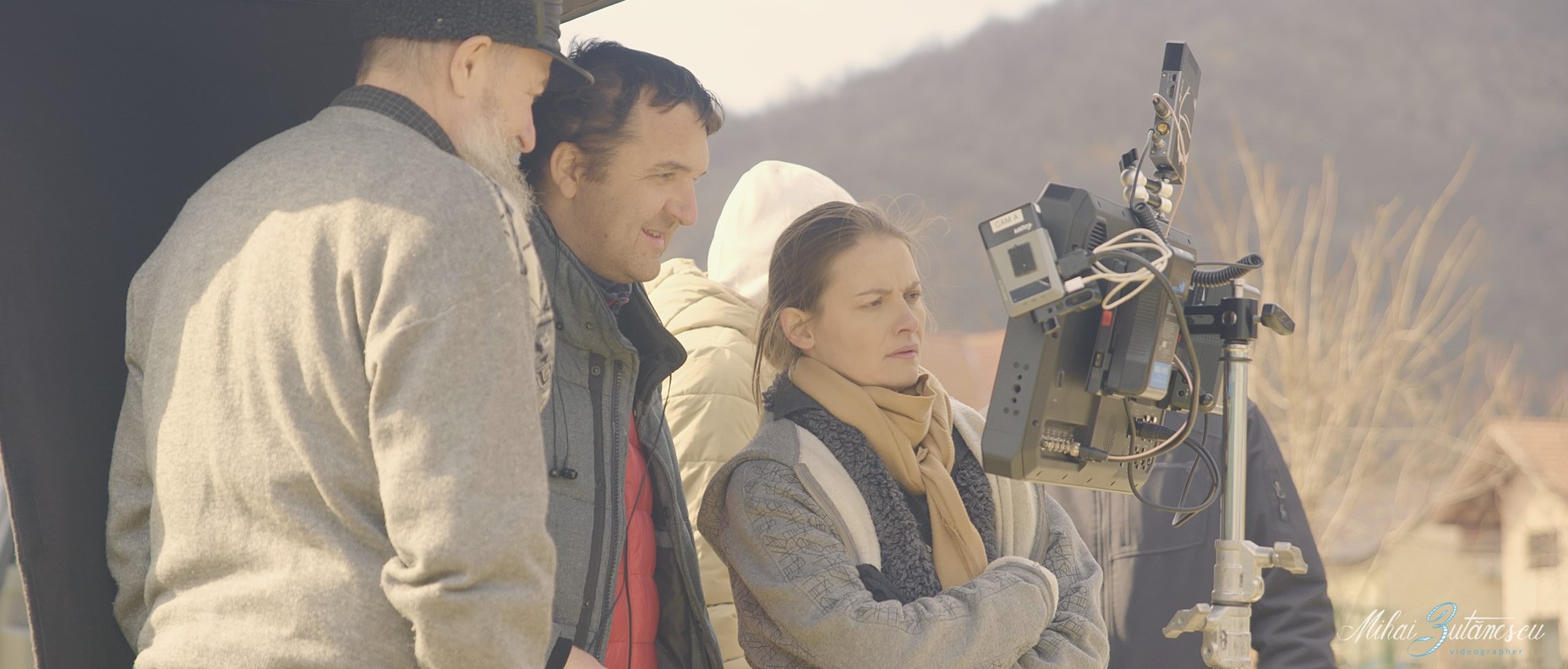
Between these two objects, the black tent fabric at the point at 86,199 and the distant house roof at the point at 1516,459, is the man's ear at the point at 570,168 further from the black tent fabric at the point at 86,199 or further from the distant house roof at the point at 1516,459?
the distant house roof at the point at 1516,459

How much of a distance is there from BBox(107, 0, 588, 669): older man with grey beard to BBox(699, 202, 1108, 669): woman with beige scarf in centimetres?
69

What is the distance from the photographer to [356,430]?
147 centimetres

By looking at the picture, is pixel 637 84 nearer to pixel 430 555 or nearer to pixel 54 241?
pixel 54 241

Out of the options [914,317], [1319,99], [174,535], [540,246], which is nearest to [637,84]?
[540,246]

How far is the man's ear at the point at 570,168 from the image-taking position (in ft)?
7.73

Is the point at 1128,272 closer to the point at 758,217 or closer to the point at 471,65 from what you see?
the point at 471,65

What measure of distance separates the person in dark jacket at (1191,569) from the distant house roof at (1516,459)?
16.7 feet

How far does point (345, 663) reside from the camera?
146cm

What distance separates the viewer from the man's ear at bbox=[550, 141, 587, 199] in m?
2.36

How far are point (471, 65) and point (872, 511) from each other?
0.95 meters

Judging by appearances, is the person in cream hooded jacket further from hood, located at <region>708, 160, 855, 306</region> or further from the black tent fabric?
the black tent fabric

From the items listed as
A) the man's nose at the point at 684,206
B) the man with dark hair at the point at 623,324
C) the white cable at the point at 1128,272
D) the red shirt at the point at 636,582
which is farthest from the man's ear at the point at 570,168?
the white cable at the point at 1128,272

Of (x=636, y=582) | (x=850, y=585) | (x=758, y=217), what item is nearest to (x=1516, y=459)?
(x=758, y=217)

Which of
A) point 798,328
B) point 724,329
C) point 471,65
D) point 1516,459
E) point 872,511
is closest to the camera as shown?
point 471,65
